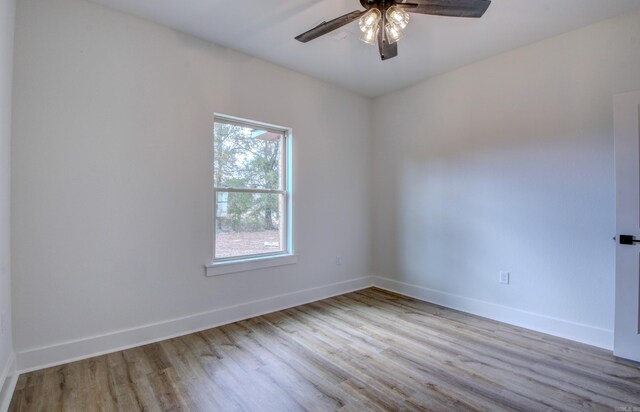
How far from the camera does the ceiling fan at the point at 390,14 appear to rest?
1733mm

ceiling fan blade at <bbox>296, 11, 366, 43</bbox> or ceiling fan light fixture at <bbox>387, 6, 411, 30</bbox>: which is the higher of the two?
ceiling fan light fixture at <bbox>387, 6, 411, 30</bbox>

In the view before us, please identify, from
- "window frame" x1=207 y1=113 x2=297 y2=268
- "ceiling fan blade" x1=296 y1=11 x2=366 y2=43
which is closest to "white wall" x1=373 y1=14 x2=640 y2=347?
"window frame" x1=207 y1=113 x2=297 y2=268

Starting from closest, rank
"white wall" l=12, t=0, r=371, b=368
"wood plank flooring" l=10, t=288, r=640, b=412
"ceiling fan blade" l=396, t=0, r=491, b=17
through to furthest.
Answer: "ceiling fan blade" l=396, t=0, r=491, b=17 → "wood plank flooring" l=10, t=288, r=640, b=412 → "white wall" l=12, t=0, r=371, b=368

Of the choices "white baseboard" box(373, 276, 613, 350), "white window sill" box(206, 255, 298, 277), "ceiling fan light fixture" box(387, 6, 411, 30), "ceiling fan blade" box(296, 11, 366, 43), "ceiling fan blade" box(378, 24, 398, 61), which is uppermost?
"ceiling fan light fixture" box(387, 6, 411, 30)

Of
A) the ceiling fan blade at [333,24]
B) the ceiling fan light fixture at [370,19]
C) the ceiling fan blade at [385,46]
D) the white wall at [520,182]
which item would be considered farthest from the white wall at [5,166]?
the white wall at [520,182]

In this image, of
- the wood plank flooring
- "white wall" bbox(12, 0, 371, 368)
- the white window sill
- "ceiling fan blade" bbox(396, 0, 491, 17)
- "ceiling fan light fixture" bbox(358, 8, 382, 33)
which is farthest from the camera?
the white window sill

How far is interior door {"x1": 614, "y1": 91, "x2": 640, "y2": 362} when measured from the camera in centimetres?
226

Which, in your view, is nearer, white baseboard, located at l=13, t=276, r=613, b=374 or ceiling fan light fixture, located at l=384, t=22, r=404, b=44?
ceiling fan light fixture, located at l=384, t=22, r=404, b=44

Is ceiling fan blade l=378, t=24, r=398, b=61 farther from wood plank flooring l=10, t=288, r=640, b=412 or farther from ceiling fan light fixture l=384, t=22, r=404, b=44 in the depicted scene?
wood plank flooring l=10, t=288, r=640, b=412

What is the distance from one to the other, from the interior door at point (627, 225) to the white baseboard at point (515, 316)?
0.65 ft

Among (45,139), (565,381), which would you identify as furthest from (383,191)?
(45,139)

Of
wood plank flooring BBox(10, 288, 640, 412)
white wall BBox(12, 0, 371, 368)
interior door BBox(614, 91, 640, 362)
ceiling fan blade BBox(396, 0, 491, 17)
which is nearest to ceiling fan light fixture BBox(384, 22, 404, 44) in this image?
ceiling fan blade BBox(396, 0, 491, 17)

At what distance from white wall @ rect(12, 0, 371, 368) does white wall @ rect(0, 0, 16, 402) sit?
8 centimetres

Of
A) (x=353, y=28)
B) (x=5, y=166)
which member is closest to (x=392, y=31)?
(x=353, y=28)
